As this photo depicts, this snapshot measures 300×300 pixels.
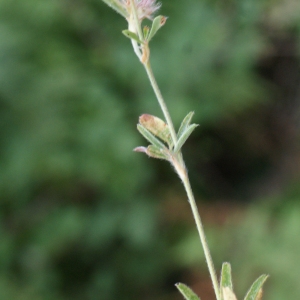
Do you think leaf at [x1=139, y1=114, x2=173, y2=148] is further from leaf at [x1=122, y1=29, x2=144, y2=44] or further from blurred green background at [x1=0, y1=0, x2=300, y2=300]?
blurred green background at [x1=0, y1=0, x2=300, y2=300]

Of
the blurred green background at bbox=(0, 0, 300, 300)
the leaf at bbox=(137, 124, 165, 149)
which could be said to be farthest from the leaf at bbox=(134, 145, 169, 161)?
the blurred green background at bbox=(0, 0, 300, 300)

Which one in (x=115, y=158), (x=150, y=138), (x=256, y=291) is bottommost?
(x=256, y=291)

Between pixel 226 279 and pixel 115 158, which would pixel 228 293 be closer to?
pixel 226 279

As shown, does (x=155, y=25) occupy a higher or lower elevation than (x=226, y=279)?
higher

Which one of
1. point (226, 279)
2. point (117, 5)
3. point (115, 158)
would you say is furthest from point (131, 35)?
point (115, 158)

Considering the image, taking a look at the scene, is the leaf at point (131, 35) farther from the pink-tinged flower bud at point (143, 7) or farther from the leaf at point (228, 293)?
the leaf at point (228, 293)

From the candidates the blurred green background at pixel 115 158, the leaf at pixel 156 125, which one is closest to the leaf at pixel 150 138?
the leaf at pixel 156 125

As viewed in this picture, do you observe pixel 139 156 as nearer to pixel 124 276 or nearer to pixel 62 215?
pixel 62 215
